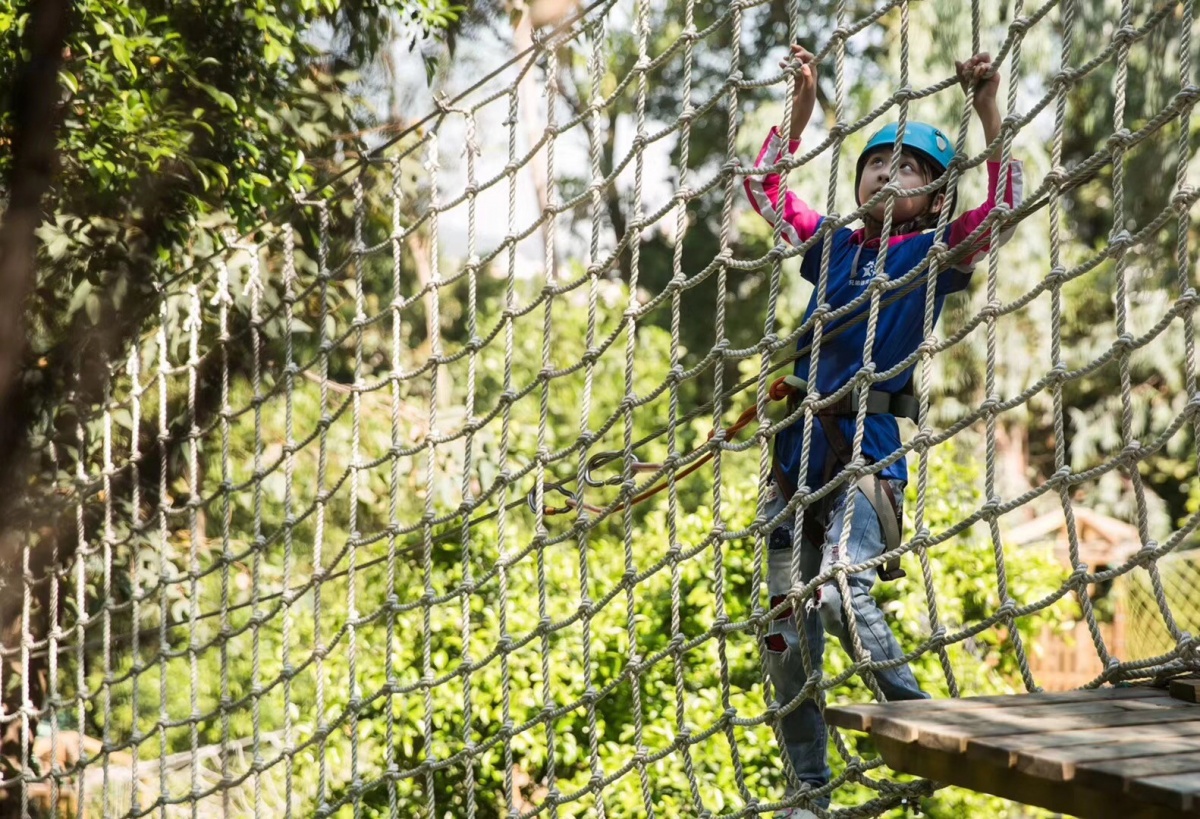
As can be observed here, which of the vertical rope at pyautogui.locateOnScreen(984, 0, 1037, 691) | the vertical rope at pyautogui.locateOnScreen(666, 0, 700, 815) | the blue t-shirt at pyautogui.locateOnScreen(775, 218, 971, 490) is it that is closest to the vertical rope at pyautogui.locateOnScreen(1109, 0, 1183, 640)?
the vertical rope at pyautogui.locateOnScreen(984, 0, 1037, 691)

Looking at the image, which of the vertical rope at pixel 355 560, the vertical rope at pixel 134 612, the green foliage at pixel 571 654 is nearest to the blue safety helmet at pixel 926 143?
the vertical rope at pixel 355 560

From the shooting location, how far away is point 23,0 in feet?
8.50

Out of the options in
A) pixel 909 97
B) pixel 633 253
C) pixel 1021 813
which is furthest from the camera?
pixel 1021 813

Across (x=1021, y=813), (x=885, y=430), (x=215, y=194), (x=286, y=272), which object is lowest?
(x=1021, y=813)

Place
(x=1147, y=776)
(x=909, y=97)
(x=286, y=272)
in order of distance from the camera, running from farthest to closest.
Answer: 1. (x=286, y=272)
2. (x=909, y=97)
3. (x=1147, y=776)

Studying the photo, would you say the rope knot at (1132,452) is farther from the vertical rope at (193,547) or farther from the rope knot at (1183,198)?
the vertical rope at (193,547)

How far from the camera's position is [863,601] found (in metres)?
1.46

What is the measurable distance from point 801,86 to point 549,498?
330 cm

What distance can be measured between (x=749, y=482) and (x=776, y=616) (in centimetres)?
186

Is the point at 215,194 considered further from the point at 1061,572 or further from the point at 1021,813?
the point at 1021,813

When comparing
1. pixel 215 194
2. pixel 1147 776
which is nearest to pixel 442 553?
pixel 215 194

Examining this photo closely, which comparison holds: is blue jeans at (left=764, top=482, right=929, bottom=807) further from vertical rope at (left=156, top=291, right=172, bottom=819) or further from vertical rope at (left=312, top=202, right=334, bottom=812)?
vertical rope at (left=156, top=291, right=172, bottom=819)

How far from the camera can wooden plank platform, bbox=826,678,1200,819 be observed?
0.92 meters

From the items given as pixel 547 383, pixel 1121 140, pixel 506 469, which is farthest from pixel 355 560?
pixel 1121 140
